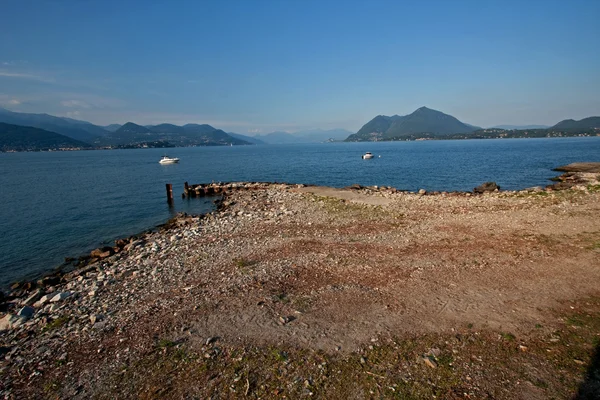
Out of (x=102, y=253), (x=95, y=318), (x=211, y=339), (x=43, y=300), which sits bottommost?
(x=102, y=253)

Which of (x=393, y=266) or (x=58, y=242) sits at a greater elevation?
(x=393, y=266)

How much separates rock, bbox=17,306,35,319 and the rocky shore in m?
0.05

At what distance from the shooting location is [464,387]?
6551mm

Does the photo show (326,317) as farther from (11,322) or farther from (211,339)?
(11,322)

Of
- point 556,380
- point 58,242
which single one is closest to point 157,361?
point 556,380

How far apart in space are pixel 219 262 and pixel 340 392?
31.0ft

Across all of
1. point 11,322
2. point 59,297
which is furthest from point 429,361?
point 59,297

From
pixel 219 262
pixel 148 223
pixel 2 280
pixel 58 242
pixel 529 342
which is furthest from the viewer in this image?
pixel 148 223

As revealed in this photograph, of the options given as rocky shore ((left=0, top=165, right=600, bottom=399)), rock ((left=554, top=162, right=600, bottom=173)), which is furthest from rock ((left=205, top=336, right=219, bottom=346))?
rock ((left=554, top=162, right=600, bottom=173))

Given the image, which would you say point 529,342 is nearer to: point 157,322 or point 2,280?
point 157,322

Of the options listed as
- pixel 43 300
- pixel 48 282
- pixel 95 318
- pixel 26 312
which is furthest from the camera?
pixel 48 282

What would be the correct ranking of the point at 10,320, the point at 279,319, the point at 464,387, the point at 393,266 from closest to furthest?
the point at 464,387 < the point at 279,319 < the point at 10,320 < the point at 393,266

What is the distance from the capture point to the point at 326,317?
951 cm

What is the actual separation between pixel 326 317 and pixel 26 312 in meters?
11.3
